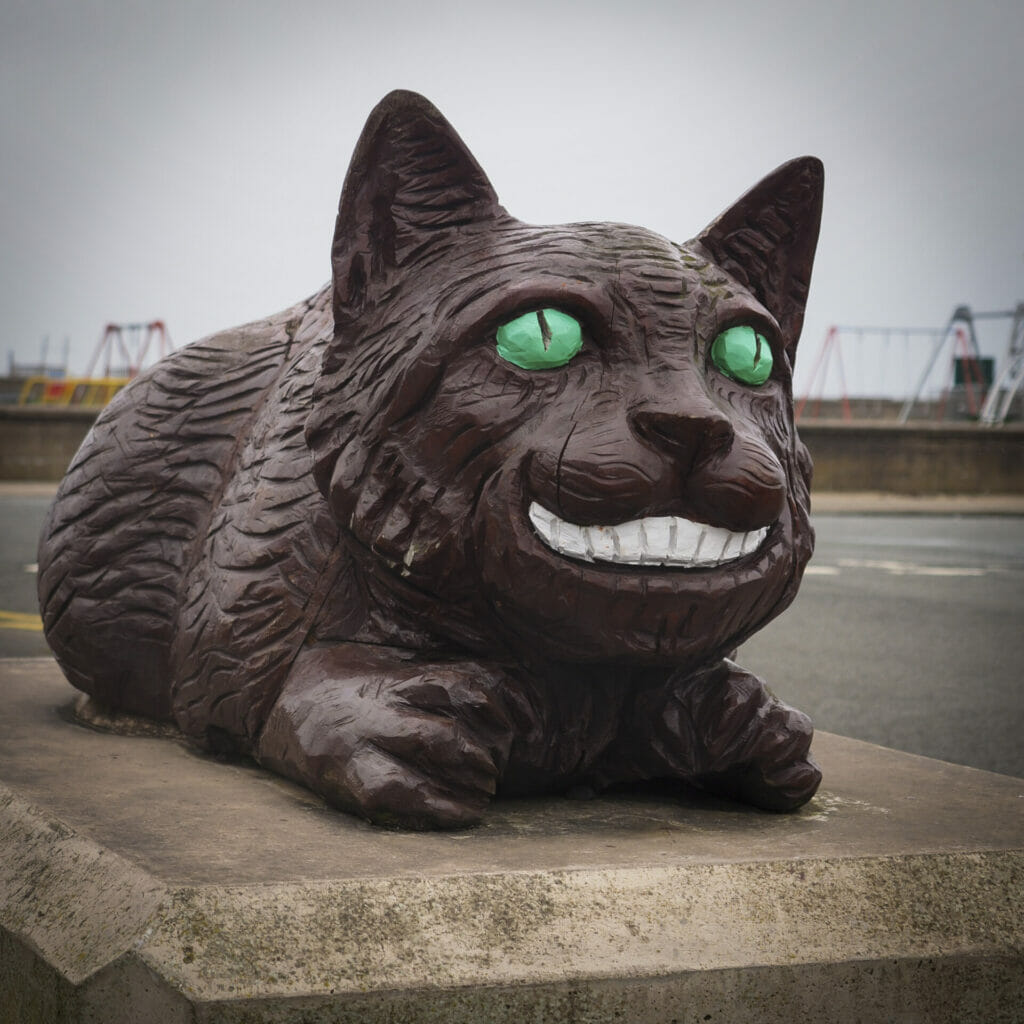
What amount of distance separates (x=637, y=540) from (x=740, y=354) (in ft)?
1.44

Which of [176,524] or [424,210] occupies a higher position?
[424,210]

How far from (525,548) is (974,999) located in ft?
3.10

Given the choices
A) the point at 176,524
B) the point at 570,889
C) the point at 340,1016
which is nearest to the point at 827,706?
the point at 176,524

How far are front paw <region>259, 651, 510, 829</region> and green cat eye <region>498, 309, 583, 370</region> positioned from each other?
539 mm

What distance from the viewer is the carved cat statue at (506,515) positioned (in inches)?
87.0

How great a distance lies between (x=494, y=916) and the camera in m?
1.92

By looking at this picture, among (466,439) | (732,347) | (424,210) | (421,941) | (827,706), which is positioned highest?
(424,210)

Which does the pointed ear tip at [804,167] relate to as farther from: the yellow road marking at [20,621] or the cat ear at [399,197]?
the yellow road marking at [20,621]

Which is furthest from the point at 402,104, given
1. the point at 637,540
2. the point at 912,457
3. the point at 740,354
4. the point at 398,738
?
the point at 912,457

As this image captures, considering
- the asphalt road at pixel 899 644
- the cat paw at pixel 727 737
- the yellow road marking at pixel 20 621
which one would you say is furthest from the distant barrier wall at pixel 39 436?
the cat paw at pixel 727 737

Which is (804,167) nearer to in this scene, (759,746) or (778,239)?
(778,239)

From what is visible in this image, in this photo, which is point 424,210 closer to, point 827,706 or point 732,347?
point 732,347

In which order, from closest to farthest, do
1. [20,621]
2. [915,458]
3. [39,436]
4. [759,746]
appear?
[759,746] < [20,621] < [39,436] < [915,458]

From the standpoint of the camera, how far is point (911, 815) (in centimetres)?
254
